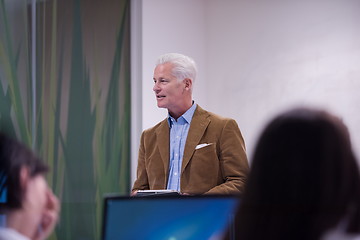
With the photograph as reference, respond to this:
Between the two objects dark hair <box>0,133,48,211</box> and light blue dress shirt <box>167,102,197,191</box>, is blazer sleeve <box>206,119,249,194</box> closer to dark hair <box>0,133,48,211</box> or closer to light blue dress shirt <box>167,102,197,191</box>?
light blue dress shirt <box>167,102,197,191</box>

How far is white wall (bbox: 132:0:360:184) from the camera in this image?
462 cm

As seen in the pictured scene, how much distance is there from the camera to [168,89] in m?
3.60

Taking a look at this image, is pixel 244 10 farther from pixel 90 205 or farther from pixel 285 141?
pixel 285 141

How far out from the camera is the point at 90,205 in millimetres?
4840

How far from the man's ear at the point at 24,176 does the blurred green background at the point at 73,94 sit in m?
3.28

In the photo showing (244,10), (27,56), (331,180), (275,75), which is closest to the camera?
(331,180)

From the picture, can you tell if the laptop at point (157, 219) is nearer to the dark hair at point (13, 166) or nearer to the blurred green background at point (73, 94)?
the dark hair at point (13, 166)

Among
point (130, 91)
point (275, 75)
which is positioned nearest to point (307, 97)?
point (275, 75)

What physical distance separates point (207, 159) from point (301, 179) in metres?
2.45

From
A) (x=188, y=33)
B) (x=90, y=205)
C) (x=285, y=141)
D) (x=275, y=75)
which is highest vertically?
(x=188, y=33)

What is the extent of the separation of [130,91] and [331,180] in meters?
4.42

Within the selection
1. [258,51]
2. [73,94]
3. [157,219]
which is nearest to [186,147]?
[73,94]

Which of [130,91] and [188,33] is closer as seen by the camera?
[130,91]

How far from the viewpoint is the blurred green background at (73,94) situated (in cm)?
437
